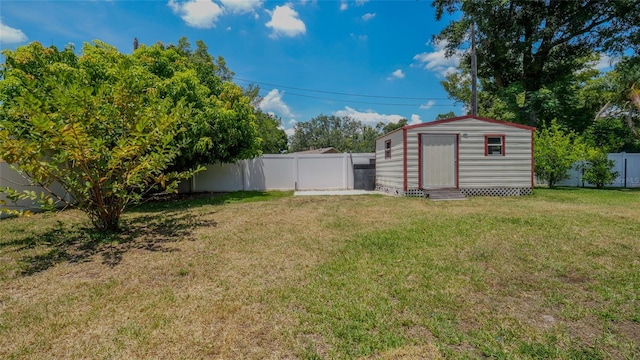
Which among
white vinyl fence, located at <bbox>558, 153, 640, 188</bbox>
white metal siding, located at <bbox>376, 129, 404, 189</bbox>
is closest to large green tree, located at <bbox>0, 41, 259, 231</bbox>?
white metal siding, located at <bbox>376, 129, 404, 189</bbox>

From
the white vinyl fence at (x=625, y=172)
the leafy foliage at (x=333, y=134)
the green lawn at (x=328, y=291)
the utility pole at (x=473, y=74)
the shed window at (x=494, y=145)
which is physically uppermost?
the leafy foliage at (x=333, y=134)

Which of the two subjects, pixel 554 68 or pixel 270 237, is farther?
pixel 554 68

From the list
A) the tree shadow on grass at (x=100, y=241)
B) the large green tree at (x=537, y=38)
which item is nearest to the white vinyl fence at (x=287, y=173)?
the tree shadow on grass at (x=100, y=241)

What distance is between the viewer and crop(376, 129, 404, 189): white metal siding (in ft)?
32.6

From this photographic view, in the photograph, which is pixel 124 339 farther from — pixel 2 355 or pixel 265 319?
pixel 265 319

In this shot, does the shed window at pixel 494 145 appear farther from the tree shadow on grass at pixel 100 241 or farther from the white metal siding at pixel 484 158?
the tree shadow on grass at pixel 100 241

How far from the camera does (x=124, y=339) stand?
2.15 m

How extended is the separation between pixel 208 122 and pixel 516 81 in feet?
53.1

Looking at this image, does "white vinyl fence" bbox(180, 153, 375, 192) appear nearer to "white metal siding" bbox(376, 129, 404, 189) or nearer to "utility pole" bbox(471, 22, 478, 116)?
"white metal siding" bbox(376, 129, 404, 189)

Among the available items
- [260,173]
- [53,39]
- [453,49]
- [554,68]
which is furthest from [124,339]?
[554,68]

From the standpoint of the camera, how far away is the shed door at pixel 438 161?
974 centimetres

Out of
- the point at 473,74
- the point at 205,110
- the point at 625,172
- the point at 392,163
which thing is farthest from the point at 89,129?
the point at 625,172

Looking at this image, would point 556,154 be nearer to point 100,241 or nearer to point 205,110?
point 205,110

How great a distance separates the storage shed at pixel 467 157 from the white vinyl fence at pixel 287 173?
3.64 metres
